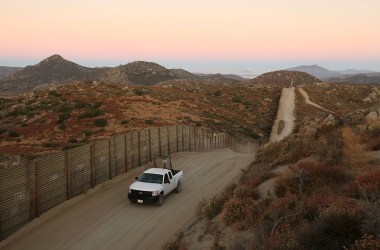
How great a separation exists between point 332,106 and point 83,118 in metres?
55.0

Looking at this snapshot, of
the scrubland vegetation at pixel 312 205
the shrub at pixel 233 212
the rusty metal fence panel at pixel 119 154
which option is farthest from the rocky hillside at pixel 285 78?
the shrub at pixel 233 212

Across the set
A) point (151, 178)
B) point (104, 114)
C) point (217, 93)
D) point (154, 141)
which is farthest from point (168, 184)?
point (217, 93)

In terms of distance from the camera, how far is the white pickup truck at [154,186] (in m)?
19.7

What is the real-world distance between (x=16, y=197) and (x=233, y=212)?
940cm

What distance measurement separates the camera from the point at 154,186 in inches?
797

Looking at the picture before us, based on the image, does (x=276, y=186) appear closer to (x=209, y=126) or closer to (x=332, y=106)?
(x=209, y=126)

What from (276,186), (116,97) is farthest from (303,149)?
(116,97)

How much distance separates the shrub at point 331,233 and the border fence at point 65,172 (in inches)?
478

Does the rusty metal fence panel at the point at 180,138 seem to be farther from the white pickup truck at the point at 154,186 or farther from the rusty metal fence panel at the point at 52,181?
the rusty metal fence panel at the point at 52,181

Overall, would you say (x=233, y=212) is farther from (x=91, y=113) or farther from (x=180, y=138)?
(x=91, y=113)

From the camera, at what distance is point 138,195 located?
65.0ft

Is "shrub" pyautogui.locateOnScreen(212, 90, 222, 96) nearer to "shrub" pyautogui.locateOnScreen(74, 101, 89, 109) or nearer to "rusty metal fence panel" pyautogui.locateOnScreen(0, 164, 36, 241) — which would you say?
"shrub" pyautogui.locateOnScreen(74, 101, 89, 109)

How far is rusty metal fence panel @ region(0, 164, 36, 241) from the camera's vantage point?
50.9 ft

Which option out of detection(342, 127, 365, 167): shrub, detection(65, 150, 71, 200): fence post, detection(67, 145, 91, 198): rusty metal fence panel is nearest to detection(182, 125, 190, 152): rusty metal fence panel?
detection(67, 145, 91, 198): rusty metal fence panel
